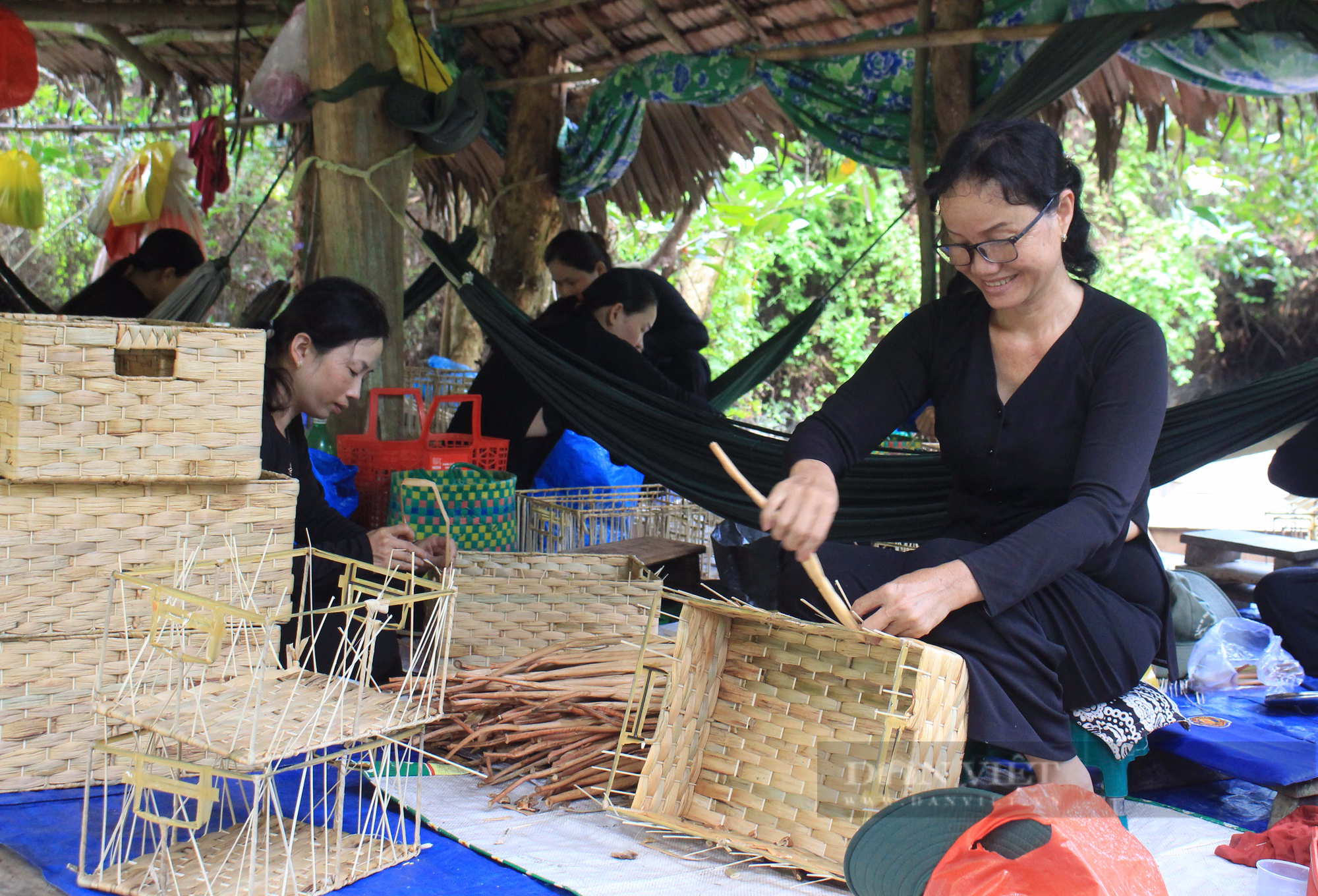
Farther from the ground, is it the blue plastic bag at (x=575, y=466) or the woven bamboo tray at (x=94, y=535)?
the blue plastic bag at (x=575, y=466)

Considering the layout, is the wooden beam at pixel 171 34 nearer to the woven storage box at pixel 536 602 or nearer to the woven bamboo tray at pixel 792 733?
the woven storage box at pixel 536 602

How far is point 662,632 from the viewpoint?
Answer: 2.49 meters

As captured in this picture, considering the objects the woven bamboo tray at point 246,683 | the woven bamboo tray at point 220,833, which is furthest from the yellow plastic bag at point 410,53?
the woven bamboo tray at point 220,833

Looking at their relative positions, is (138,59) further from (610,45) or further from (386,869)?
(386,869)

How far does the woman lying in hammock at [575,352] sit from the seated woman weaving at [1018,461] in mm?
1474

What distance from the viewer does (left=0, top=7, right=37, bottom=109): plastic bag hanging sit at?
11.7 ft

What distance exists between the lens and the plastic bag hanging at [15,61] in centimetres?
356

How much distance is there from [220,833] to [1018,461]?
1243mm

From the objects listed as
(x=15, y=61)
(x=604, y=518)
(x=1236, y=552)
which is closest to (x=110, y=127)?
(x=15, y=61)

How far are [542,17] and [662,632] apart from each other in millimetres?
2812

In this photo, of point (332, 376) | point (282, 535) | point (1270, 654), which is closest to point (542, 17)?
point (332, 376)

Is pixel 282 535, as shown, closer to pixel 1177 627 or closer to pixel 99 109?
pixel 1177 627

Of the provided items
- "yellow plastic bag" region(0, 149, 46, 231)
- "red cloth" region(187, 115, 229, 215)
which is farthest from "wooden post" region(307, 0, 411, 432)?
"yellow plastic bag" region(0, 149, 46, 231)

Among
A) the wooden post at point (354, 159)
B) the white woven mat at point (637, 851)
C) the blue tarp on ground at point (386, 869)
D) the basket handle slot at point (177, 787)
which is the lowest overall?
the blue tarp on ground at point (386, 869)
